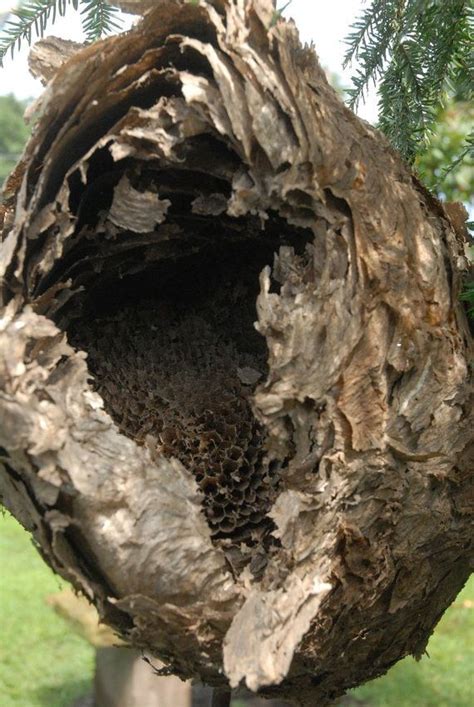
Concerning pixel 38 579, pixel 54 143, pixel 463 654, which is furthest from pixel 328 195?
pixel 38 579

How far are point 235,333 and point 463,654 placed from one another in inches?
98.5

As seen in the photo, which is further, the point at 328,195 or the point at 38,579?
the point at 38,579

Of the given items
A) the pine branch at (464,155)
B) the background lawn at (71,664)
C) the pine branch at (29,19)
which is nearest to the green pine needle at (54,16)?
the pine branch at (29,19)

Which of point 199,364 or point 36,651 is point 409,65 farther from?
point 36,651

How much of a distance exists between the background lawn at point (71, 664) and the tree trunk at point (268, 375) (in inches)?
86.1

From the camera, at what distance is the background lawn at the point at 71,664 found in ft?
8.88

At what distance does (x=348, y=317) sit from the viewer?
622 millimetres

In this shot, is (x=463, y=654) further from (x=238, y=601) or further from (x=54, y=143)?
(x=54, y=143)

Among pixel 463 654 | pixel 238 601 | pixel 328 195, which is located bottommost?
pixel 463 654

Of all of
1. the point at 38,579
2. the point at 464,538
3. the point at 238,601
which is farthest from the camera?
the point at 38,579

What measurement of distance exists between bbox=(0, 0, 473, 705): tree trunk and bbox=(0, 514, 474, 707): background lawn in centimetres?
219

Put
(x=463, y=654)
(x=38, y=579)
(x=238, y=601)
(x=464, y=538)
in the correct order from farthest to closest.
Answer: (x=38, y=579) → (x=463, y=654) → (x=464, y=538) → (x=238, y=601)

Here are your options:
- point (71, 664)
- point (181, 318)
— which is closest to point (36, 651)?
point (71, 664)

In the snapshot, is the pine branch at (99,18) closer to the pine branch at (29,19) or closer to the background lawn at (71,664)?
the pine branch at (29,19)
